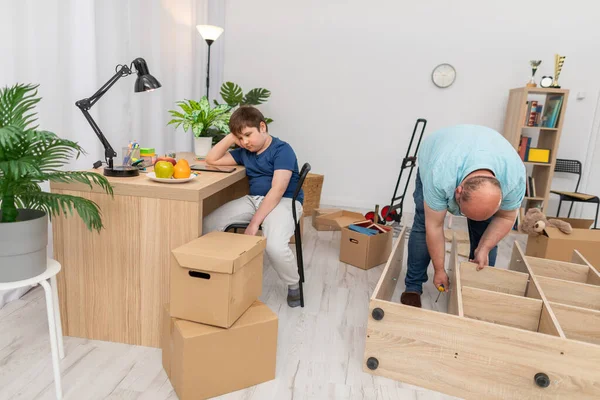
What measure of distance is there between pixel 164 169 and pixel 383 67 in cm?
331

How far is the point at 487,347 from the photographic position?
57.8 inches

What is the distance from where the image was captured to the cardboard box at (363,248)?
9.06 feet

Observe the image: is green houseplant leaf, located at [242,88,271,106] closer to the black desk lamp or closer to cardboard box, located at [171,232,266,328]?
the black desk lamp

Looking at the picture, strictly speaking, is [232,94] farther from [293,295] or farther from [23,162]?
[23,162]

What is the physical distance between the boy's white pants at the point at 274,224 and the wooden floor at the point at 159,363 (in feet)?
0.77

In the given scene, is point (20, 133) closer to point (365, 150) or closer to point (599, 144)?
point (365, 150)

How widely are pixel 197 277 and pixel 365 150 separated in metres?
3.42

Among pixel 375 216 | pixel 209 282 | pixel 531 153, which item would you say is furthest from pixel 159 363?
pixel 531 153

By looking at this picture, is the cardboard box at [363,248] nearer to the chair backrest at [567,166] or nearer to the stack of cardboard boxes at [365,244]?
the stack of cardboard boxes at [365,244]

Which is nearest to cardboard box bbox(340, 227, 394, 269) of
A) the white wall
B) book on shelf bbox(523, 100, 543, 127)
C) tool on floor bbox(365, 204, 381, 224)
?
tool on floor bbox(365, 204, 381, 224)

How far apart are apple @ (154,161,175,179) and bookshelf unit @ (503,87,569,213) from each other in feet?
11.1

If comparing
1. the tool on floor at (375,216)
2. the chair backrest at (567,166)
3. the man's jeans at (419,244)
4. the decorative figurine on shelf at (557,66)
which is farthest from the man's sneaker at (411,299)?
the chair backrest at (567,166)

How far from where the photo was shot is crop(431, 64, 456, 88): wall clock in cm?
429

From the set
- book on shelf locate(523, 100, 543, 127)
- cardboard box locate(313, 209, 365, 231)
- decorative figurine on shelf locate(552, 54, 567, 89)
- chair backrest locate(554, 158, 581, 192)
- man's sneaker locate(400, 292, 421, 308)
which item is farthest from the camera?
chair backrest locate(554, 158, 581, 192)
